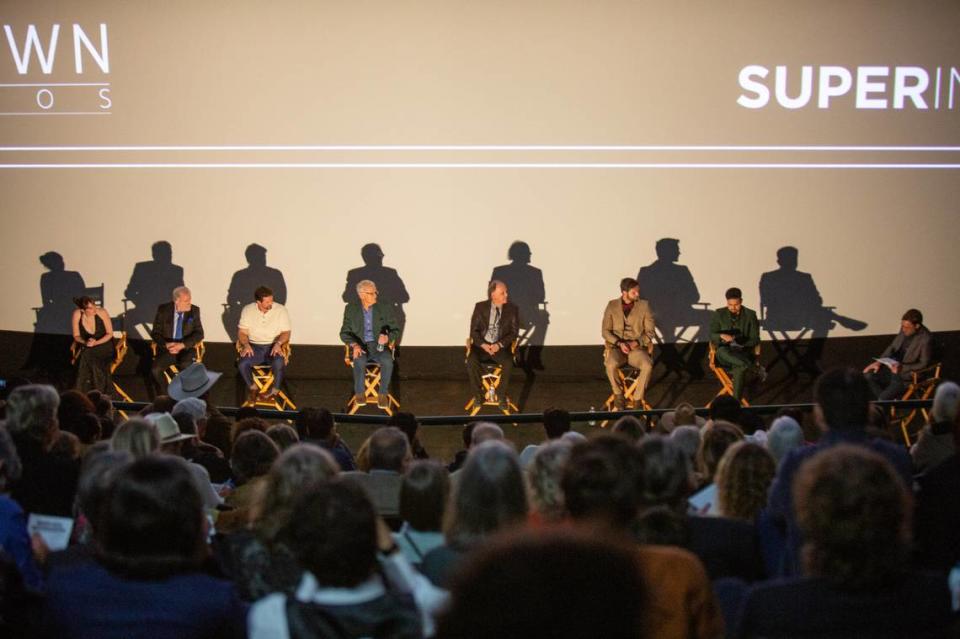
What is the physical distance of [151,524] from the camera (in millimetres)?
1745

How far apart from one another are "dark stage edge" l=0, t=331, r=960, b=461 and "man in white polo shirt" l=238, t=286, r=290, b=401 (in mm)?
510

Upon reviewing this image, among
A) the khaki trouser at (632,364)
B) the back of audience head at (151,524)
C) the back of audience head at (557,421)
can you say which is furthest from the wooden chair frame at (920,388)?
the back of audience head at (151,524)

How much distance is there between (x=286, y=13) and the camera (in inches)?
305

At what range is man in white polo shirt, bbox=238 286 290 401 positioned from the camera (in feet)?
23.4

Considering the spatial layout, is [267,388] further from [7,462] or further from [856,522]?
[856,522]

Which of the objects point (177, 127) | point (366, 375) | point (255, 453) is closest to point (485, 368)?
point (366, 375)

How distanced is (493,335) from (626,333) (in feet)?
3.24

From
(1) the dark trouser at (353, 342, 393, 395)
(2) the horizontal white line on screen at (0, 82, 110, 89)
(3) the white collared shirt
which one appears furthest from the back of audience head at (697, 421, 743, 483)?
(2) the horizontal white line on screen at (0, 82, 110, 89)

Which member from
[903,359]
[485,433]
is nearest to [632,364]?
[903,359]

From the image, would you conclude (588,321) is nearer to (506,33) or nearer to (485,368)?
(485,368)

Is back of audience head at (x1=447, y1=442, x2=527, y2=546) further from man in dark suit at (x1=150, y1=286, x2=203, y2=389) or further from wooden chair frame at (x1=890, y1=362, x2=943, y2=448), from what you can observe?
man in dark suit at (x1=150, y1=286, x2=203, y2=389)

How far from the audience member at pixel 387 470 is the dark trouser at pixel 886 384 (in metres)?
4.43

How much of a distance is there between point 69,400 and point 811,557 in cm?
320

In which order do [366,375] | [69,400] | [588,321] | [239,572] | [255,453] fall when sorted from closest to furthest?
[239,572] → [255,453] → [69,400] → [366,375] → [588,321]
